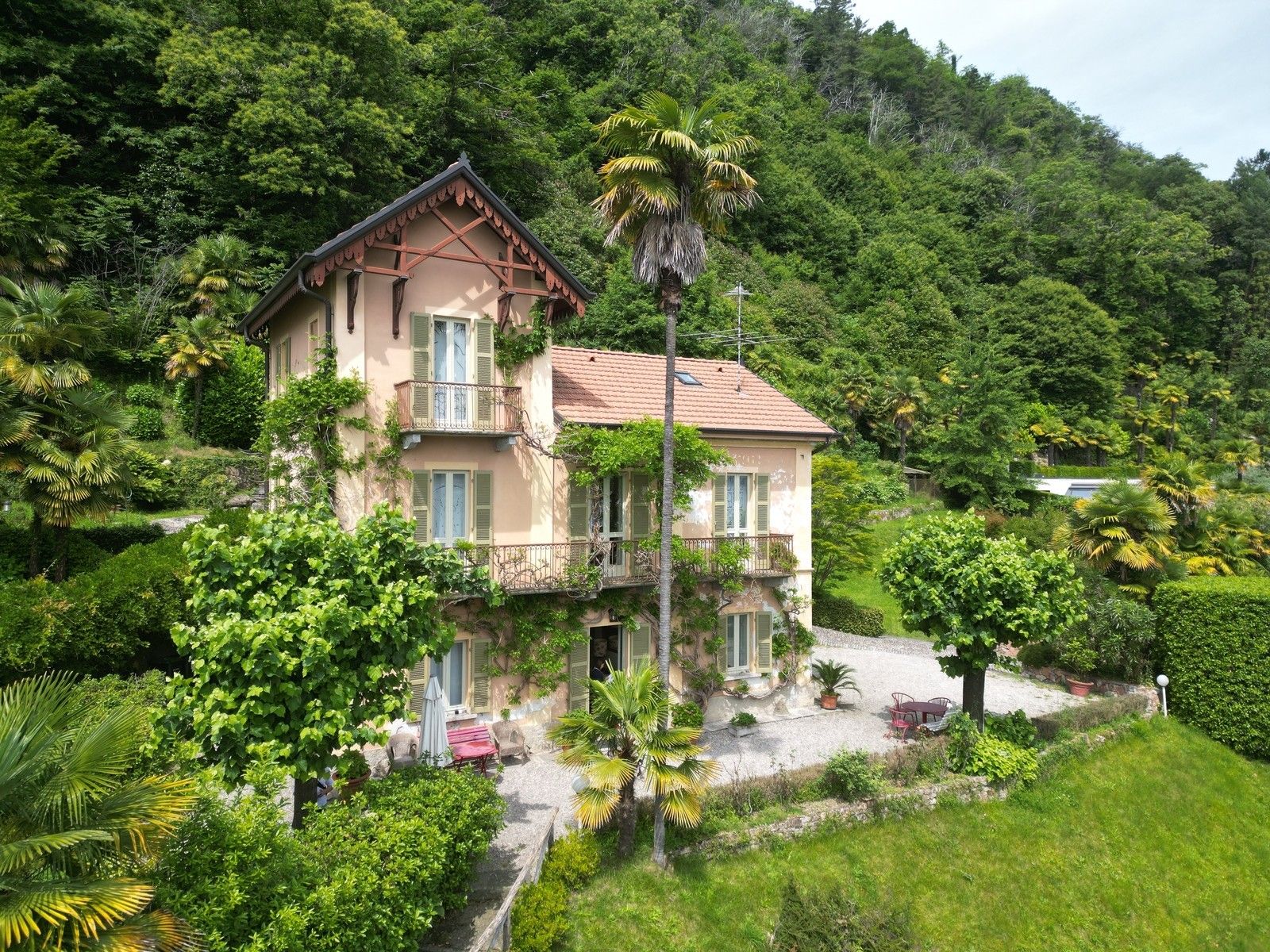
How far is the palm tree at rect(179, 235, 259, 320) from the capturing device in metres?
29.3

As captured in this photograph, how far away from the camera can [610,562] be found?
1712 centimetres

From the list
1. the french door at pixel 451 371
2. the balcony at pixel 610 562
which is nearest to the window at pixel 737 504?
the balcony at pixel 610 562

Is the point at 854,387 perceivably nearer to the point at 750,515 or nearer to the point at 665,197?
the point at 750,515

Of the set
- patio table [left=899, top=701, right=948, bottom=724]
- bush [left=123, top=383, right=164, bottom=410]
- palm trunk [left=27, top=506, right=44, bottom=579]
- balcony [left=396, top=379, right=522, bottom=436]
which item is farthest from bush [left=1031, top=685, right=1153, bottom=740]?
bush [left=123, top=383, right=164, bottom=410]

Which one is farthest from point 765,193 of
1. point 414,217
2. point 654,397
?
point 414,217

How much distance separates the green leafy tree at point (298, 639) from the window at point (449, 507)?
513 cm

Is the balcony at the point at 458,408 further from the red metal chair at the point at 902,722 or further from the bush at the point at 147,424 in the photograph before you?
the bush at the point at 147,424

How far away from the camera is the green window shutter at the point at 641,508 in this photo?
57.2 feet

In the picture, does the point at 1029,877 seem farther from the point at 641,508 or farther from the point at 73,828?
the point at 73,828

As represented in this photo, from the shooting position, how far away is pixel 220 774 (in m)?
7.57

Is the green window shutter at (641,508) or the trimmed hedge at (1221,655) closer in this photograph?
the green window shutter at (641,508)

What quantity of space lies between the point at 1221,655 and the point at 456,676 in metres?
20.0

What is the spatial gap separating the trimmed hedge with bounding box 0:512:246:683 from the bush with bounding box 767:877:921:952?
10.7m

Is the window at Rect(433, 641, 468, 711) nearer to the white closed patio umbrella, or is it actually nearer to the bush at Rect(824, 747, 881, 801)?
the white closed patio umbrella
